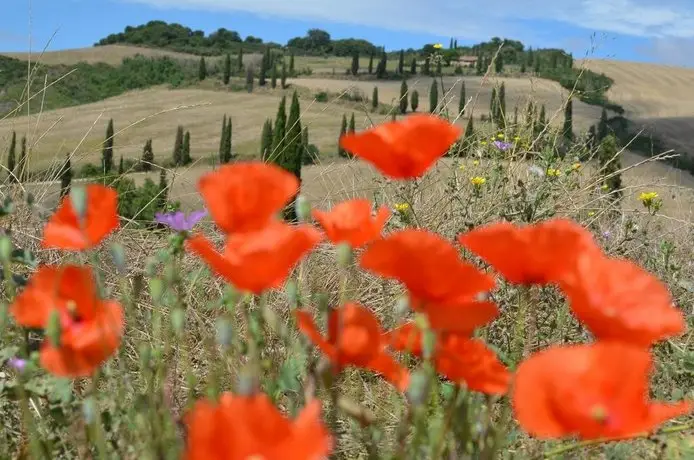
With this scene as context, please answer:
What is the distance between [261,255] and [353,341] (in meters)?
0.18

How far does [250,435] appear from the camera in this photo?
2.13 ft

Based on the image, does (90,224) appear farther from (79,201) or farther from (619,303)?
(619,303)

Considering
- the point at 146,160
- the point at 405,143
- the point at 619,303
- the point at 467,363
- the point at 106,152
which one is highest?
the point at 405,143

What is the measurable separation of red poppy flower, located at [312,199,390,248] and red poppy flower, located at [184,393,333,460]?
387 millimetres

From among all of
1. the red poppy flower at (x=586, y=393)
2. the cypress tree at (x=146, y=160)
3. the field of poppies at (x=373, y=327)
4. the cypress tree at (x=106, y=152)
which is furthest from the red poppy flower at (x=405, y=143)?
the cypress tree at (x=146, y=160)

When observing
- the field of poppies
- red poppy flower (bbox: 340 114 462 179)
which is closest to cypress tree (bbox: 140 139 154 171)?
the field of poppies

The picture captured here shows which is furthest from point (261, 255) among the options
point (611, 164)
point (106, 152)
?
point (611, 164)

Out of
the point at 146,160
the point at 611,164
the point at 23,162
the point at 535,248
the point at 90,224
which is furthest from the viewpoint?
Result: the point at 611,164

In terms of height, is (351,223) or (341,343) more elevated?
(351,223)

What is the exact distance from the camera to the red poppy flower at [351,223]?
3.37ft

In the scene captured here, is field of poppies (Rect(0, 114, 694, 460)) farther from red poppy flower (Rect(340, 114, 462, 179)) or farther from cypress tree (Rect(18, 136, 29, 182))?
cypress tree (Rect(18, 136, 29, 182))

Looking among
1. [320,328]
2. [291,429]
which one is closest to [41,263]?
[320,328]

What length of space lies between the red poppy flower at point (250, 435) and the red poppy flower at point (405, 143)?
47cm

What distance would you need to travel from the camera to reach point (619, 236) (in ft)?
11.3
